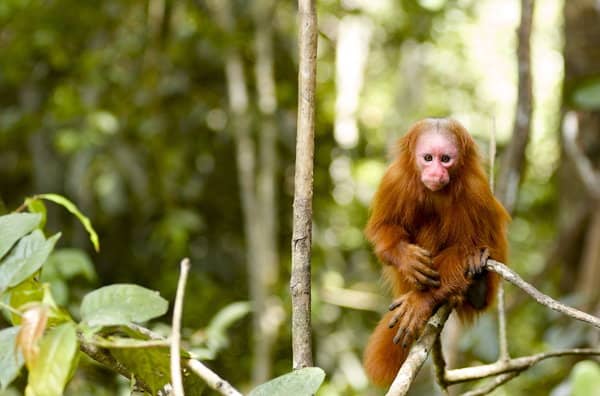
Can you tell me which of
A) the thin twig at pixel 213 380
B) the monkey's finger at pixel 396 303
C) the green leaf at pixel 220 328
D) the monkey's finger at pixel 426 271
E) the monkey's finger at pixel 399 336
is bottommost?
the green leaf at pixel 220 328

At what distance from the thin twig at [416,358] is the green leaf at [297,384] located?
0.72ft

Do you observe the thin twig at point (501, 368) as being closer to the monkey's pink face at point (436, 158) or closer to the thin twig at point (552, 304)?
the thin twig at point (552, 304)

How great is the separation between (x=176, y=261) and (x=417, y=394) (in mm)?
1729

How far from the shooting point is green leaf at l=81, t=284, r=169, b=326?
1386mm

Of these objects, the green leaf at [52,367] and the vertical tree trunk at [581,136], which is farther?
the vertical tree trunk at [581,136]

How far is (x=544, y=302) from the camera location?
1689 millimetres

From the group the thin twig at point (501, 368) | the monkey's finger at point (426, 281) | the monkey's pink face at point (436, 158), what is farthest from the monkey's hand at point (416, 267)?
the thin twig at point (501, 368)

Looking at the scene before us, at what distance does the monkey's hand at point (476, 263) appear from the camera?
260 centimetres

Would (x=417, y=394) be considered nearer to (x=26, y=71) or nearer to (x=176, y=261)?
(x=176, y=261)

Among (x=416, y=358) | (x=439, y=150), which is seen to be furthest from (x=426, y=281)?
(x=416, y=358)

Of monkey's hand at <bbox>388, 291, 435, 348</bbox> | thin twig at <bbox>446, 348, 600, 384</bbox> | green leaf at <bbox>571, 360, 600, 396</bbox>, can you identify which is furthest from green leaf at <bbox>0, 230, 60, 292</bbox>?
monkey's hand at <bbox>388, 291, 435, 348</bbox>

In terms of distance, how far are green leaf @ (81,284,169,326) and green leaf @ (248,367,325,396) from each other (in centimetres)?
23

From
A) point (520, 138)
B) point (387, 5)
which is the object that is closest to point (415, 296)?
point (520, 138)

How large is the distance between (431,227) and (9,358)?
75.5 inches
